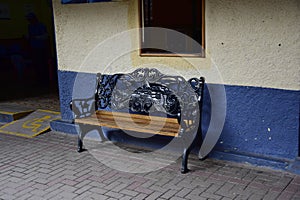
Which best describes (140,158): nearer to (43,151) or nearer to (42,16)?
(43,151)

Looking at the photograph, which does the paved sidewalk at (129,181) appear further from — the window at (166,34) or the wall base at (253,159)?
the window at (166,34)

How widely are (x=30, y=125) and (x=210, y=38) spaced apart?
132 inches

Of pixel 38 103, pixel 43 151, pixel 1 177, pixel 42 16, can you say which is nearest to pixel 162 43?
pixel 43 151

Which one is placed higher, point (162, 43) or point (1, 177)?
point (162, 43)

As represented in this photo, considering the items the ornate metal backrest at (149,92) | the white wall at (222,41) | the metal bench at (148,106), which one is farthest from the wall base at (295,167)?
the ornate metal backrest at (149,92)

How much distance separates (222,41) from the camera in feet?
15.5

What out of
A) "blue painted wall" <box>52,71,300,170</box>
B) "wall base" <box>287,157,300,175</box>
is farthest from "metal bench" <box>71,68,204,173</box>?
"wall base" <box>287,157,300,175</box>

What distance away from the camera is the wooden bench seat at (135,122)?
477cm

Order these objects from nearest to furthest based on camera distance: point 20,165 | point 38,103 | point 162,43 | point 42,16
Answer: point 20,165 → point 162,43 → point 38,103 → point 42,16

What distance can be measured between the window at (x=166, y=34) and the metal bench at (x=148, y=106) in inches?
13.6

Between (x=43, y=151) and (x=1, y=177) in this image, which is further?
(x=43, y=151)

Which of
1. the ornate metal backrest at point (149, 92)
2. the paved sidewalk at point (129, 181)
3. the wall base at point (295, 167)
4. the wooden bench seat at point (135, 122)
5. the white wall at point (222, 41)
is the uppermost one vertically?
the white wall at point (222, 41)

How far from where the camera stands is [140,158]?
509 centimetres

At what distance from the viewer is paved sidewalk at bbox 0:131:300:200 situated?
4.10 metres
